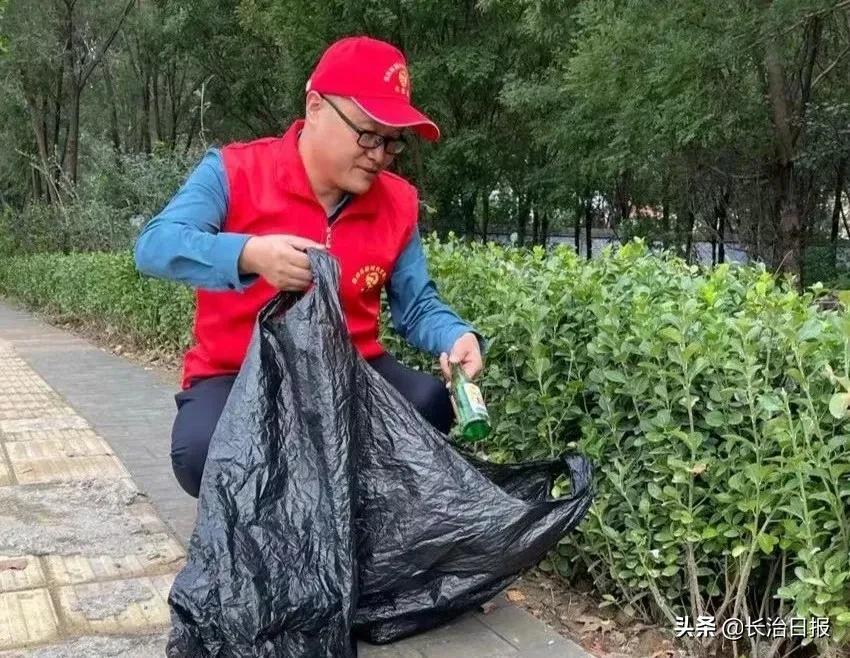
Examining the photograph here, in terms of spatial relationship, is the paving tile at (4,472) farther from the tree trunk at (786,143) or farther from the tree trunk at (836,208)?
the tree trunk at (836,208)

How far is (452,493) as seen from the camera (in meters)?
2.24

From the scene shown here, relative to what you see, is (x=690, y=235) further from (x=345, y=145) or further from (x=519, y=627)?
(x=345, y=145)

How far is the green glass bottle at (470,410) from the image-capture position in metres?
2.39

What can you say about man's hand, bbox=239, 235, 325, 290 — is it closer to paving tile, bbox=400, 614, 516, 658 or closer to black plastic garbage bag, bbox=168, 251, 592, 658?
black plastic garbage bag, bbox=168, 251, 592, 658

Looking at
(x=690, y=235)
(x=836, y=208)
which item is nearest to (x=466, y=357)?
(x=690, y=235)

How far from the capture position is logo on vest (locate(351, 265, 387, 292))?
264 centimetres

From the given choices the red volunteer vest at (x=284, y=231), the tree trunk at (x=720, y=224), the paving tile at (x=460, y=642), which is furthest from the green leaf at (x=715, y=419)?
the tree trunk at (x=720, y=224)

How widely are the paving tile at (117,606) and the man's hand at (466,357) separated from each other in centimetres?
109

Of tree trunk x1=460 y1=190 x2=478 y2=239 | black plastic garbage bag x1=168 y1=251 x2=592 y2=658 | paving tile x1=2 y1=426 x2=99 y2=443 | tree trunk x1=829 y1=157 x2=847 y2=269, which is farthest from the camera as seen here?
tree trunk x1=460 y1=190 x2=478 y2=239

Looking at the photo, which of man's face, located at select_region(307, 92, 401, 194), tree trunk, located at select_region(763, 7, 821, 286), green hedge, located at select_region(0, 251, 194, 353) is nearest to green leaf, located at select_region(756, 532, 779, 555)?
man's face, located at select_region(307, 92, 401, 194)

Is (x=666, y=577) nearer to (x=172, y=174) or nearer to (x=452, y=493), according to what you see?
(x=452, y=493)

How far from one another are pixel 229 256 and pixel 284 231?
37 centimetres

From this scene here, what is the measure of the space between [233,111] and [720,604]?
2323 centimetres

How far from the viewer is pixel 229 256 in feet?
7.28
